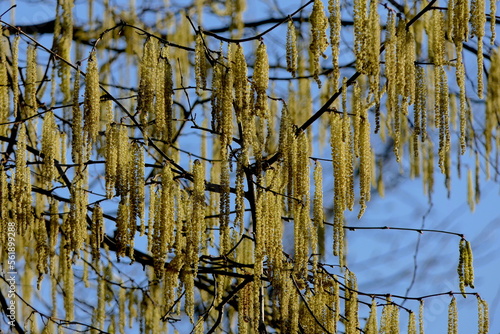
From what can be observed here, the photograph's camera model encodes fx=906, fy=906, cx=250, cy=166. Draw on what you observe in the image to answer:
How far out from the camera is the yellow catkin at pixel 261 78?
2346 mm

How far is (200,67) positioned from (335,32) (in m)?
0.39

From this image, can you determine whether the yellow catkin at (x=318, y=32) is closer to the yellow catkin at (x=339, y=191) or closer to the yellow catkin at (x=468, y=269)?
the yellow catkin at (x=339, y=191)

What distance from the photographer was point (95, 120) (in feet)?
7.61

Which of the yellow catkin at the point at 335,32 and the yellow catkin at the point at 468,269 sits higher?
the yellow catkin at the point at 335,32

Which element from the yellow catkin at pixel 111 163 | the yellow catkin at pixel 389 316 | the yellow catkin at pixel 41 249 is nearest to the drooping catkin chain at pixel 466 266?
the yellow catkin at pixel 389 316

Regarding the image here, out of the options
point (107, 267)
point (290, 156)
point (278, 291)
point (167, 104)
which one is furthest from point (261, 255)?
point (107, 267)

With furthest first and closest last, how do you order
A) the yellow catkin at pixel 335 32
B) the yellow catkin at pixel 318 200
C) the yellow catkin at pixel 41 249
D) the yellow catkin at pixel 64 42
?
the yellow catkin at pixel 64 42 → the yellow catkin at pixel 41 249 → the yellow catkin at pixel 318 200 → the yellow catkin at pixel 335 32

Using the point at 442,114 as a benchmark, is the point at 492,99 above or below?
above

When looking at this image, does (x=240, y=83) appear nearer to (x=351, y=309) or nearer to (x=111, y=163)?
(x=111, y=163)

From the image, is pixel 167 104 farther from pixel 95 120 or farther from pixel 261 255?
pixel 261 255

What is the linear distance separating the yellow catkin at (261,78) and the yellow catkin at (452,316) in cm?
73

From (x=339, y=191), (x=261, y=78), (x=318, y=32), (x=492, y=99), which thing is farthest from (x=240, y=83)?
(x=492, y=99)

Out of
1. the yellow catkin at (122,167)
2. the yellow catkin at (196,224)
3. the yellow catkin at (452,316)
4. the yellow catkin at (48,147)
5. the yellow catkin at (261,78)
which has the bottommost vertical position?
the yellow catkin at (452,316)

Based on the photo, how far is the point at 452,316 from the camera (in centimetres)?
248
